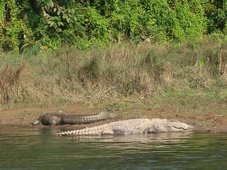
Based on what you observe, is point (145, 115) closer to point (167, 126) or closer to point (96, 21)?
point (167, 126)

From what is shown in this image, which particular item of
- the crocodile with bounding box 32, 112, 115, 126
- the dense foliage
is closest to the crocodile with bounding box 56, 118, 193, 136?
the crocodile with bounding box 32, 112, 115, 126

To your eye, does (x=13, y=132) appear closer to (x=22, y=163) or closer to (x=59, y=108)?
(x=59, y=108)

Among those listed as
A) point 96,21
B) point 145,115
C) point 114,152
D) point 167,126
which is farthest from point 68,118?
point 96,21

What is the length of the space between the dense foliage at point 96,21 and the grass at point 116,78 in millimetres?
5581

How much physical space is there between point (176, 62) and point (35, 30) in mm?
7546

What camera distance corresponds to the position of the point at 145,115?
16984mm

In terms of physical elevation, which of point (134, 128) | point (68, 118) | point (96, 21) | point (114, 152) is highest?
point (96, 21)

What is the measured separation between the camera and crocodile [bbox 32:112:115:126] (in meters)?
16.5

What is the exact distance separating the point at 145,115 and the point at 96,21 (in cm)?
1020

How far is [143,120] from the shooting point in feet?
49.5

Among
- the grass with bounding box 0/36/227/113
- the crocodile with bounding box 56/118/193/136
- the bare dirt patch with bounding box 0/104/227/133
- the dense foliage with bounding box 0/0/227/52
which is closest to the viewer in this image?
the crocodile with bounding box 56/118/193/136

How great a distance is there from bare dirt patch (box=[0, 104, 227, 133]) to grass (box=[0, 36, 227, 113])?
1.23ft

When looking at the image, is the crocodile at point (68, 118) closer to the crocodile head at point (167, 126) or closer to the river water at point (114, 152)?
the river water at point (114, 152)

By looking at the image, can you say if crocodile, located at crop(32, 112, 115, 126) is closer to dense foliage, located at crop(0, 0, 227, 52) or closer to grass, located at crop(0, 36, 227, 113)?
grass, located at crop(0, 36, 227, 113)
